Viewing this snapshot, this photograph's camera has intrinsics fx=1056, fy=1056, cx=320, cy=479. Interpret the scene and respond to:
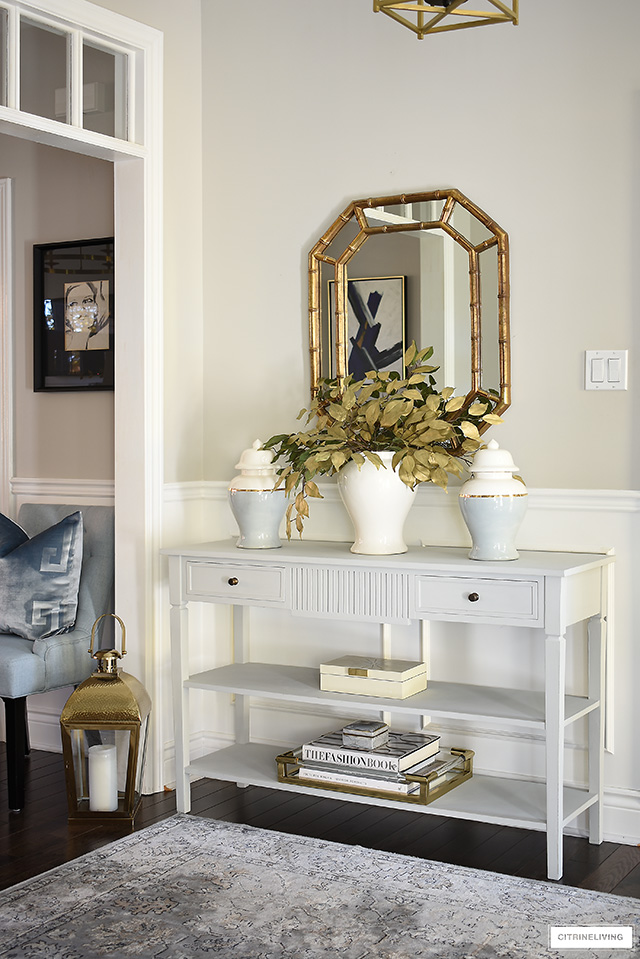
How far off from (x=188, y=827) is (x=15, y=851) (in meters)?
0.49

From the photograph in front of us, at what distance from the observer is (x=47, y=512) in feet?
12.8

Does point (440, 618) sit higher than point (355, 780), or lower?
higher

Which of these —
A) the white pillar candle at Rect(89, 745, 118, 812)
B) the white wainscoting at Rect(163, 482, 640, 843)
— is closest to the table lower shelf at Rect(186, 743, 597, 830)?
the white wainscoting at Rect(163, 482, 640, 843)

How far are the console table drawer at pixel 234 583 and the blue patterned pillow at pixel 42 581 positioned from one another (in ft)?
1.63

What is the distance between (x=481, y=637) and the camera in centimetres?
323

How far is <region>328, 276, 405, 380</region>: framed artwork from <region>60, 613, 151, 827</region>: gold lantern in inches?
48.3

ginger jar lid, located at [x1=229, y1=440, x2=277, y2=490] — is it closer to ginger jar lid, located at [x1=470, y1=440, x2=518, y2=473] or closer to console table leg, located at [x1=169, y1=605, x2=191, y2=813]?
console table leg, located at [x1=169, y1=605, x2=191, y2=813]

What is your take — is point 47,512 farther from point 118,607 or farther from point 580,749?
point 580,749

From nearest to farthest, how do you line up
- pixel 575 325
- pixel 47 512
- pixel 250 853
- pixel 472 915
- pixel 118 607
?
pixel 472 915
pixel 250 853
pixel 575 325
pixel 118 607
pixel 47 512

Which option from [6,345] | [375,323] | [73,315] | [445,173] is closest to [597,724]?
[375,323]

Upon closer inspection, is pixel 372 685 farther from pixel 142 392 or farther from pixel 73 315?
pixel 73 315

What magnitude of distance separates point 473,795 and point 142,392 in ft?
5.34

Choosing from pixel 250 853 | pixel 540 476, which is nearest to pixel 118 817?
pixel 250 853

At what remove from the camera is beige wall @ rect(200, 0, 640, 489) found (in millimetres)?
2984
